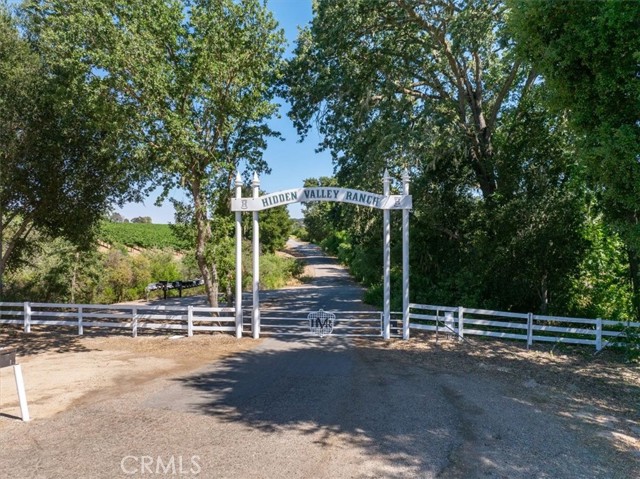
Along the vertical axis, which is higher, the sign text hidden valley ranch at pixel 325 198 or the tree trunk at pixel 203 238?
the sign text hidden valley ranch at pixel 325 198

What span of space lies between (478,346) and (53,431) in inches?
340

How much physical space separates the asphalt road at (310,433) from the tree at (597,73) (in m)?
3.88

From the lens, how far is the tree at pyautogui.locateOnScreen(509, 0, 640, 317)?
6.70m

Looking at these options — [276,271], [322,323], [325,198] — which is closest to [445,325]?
[322,323]

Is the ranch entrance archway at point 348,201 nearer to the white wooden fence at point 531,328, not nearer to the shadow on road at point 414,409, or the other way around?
the white wooden fence at point 531,328

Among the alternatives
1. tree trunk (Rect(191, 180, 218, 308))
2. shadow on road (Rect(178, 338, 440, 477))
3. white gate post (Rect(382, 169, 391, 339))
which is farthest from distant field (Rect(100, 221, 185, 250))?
shadow on road (Rect(178, 338, 440, 477))

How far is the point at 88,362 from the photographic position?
927 cm

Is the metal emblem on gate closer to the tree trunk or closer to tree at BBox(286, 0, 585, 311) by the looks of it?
the tree trunk

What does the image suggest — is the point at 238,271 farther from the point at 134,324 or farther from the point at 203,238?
the point at 134,324

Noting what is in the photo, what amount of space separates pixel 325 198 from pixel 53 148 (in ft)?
29.2

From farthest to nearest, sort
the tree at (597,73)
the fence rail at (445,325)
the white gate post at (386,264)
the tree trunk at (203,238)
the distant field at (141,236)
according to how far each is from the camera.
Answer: the distant field at (141,236), the tree trunk at (203,238), the white gate post at (386,264), the fence rail at (445,325), the tree at (597,73)

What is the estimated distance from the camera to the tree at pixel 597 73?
6.70 meters

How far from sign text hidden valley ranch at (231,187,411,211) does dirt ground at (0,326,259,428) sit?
136 inches

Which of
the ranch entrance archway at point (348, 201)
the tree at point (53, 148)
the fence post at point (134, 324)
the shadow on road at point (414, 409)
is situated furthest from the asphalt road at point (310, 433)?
the tree at point (53, 148)
